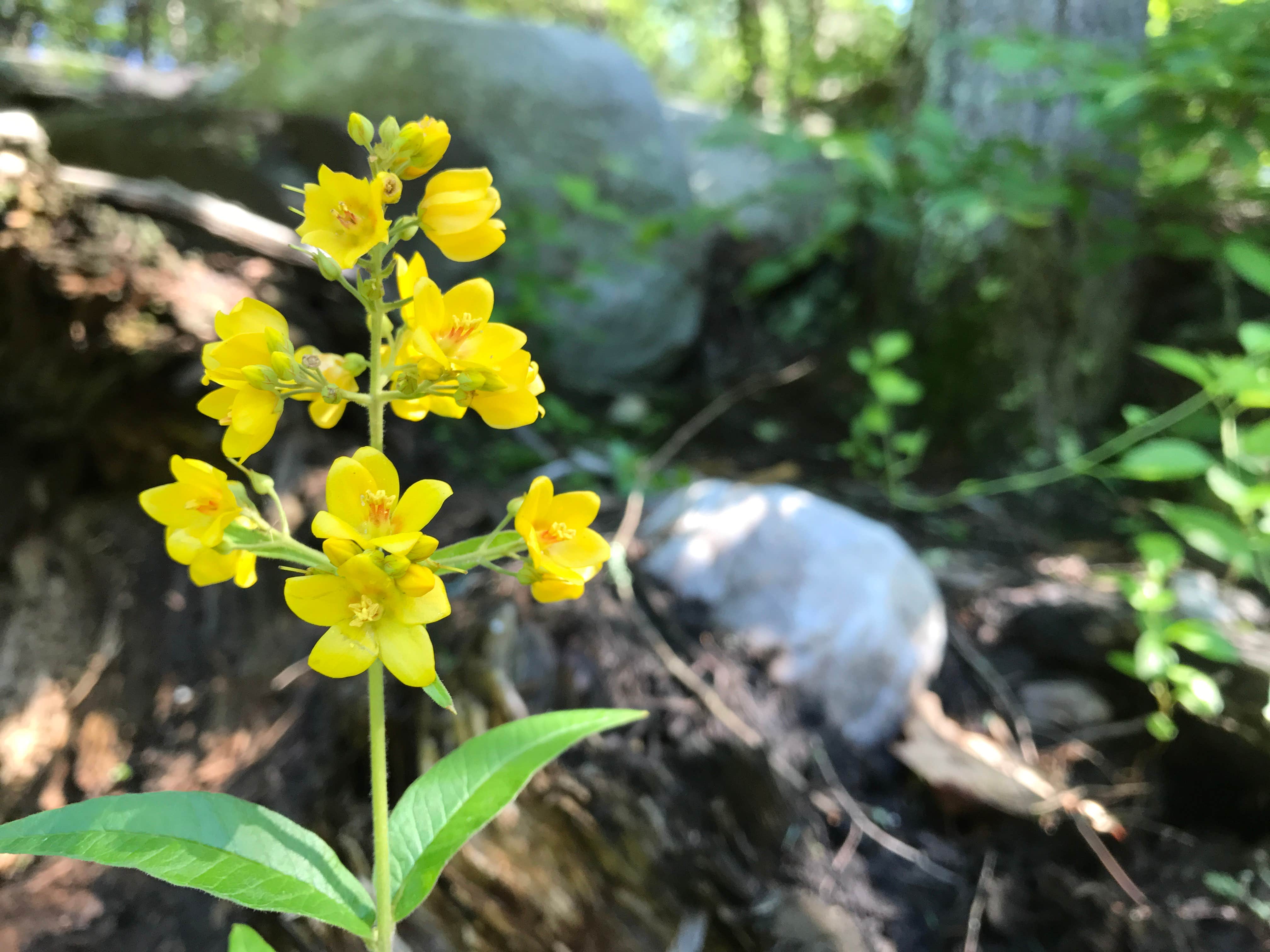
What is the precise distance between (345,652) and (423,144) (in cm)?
57

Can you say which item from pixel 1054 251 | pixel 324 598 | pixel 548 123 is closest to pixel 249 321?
pixel 324 598

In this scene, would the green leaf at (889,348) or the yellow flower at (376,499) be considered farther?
the green leaf at (889,348)

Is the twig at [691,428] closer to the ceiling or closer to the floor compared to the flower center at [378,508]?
closer to the floor

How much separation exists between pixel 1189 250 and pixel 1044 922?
221 cm

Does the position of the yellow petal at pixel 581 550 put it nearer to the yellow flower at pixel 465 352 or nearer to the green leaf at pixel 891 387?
the yellow flower at pixel 465 352

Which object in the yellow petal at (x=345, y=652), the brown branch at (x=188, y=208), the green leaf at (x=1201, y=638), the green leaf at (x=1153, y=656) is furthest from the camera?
the brown branch at (x=188, y=208)

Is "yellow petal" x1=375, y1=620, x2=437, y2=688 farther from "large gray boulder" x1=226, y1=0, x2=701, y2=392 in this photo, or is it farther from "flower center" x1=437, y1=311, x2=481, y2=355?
"large gray boulder" x1=226, y1=0, x2=701, y2=392

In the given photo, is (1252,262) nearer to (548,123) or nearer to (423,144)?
(423,144)

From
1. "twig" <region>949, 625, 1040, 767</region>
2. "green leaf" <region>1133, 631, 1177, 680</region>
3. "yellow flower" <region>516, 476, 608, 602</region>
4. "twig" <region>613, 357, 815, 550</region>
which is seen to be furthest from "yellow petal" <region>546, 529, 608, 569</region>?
"twig" <region>949, 625, 1040, 767</region>

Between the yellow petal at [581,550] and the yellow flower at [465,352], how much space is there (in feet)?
0.52

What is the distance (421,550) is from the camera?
0.67 metres

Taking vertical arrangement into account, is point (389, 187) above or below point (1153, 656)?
above

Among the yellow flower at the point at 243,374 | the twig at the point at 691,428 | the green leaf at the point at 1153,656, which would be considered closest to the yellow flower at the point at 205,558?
the yellow flower at the point at 243,374

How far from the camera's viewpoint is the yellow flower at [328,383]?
0.78 metres
